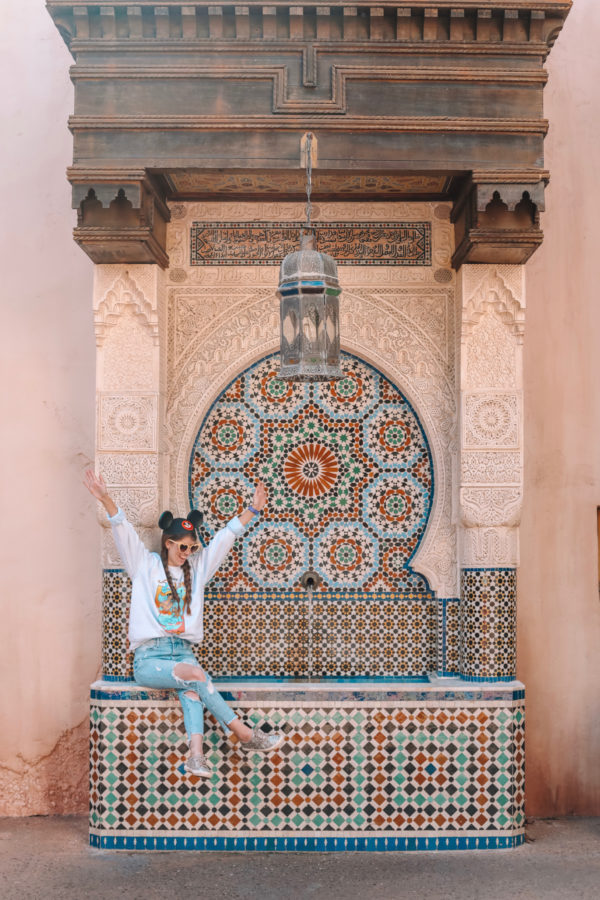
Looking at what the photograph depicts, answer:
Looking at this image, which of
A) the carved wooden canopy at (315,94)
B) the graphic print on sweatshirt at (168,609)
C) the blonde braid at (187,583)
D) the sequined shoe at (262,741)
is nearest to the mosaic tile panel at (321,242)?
the carved wooden canopy at (315,94)

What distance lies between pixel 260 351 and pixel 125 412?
728 millimetres

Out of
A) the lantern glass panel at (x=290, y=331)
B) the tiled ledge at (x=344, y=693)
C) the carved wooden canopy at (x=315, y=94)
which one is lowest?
the tiled ledge at (x=344, y=693)

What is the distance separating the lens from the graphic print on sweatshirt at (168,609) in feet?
12.9

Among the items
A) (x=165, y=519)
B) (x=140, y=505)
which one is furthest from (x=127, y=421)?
(x=165, y=519)

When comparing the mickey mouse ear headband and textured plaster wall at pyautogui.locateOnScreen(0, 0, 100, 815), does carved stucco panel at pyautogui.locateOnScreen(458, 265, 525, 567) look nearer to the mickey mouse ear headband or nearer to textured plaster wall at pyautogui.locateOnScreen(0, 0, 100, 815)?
the mickey mouse ear headband

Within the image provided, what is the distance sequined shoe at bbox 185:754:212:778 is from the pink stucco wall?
3.74 feet

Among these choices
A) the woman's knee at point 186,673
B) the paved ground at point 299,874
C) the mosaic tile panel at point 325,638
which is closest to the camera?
the paved ground at point 299,874

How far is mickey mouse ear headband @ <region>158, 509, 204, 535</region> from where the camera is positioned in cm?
397

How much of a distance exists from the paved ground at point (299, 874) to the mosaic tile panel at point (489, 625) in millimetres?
797

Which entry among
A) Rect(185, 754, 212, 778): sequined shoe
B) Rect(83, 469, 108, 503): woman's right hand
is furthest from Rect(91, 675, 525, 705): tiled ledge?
Rect(83, 469, 108, 503): woman's right hand

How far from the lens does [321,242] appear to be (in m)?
4.44

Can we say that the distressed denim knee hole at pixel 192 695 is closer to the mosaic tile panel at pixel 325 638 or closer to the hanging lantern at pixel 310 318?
the mosaic tile panel at pixel 325 638

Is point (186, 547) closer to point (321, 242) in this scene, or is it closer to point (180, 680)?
point (180, 680)

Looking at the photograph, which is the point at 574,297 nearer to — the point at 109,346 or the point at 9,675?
the point at 109,346
